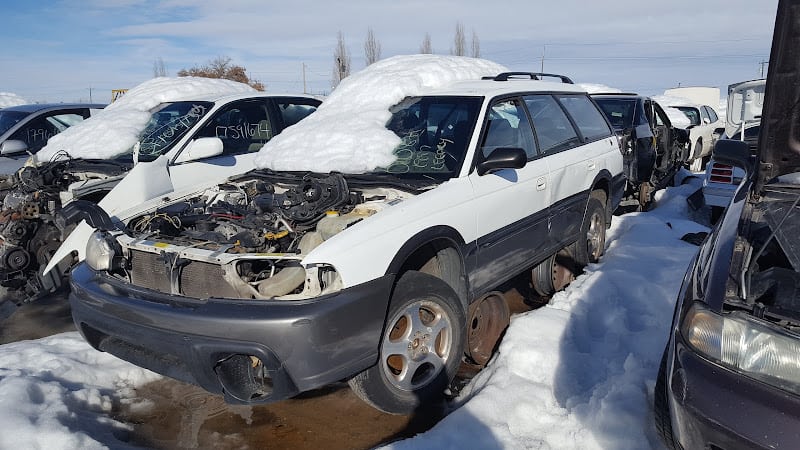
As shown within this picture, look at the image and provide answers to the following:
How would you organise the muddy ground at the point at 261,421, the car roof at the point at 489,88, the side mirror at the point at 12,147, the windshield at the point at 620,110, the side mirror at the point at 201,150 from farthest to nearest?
the windshield at the point at 620,110
the side mirror at the point at 12,147
the side mirror at the point at 201,150
the car roof at the point at 489,88
the muddy ground at the point at 261,421

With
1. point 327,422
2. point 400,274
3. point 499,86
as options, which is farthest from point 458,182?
point 327,422

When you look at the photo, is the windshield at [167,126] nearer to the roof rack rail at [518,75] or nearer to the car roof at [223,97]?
the car roof at [223,97]

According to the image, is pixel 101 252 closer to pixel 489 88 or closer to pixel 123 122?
pixel 489 88

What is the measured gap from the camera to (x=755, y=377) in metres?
1.84

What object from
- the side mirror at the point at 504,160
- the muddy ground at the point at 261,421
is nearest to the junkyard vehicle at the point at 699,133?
the side mirror at the point at 504,160

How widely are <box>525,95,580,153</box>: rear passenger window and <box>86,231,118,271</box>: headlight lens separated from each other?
3.05m

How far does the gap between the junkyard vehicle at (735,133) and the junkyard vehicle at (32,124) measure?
26.1 ft

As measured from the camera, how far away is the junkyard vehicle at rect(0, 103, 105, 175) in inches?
298

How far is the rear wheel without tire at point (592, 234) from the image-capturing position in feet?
17.0

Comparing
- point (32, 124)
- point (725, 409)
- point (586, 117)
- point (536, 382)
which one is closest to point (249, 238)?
point (536, 382)

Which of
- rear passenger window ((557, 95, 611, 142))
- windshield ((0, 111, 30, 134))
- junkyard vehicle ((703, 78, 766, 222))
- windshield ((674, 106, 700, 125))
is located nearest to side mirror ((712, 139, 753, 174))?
junkyard vehicle ((703, 78, 766, 222))

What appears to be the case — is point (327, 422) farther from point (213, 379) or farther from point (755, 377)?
point (755, 377)

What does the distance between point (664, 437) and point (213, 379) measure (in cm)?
198

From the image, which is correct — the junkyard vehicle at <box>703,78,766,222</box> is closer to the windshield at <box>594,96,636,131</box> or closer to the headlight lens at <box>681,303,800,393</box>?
the windshield at <box>594,96,636,131</box>
